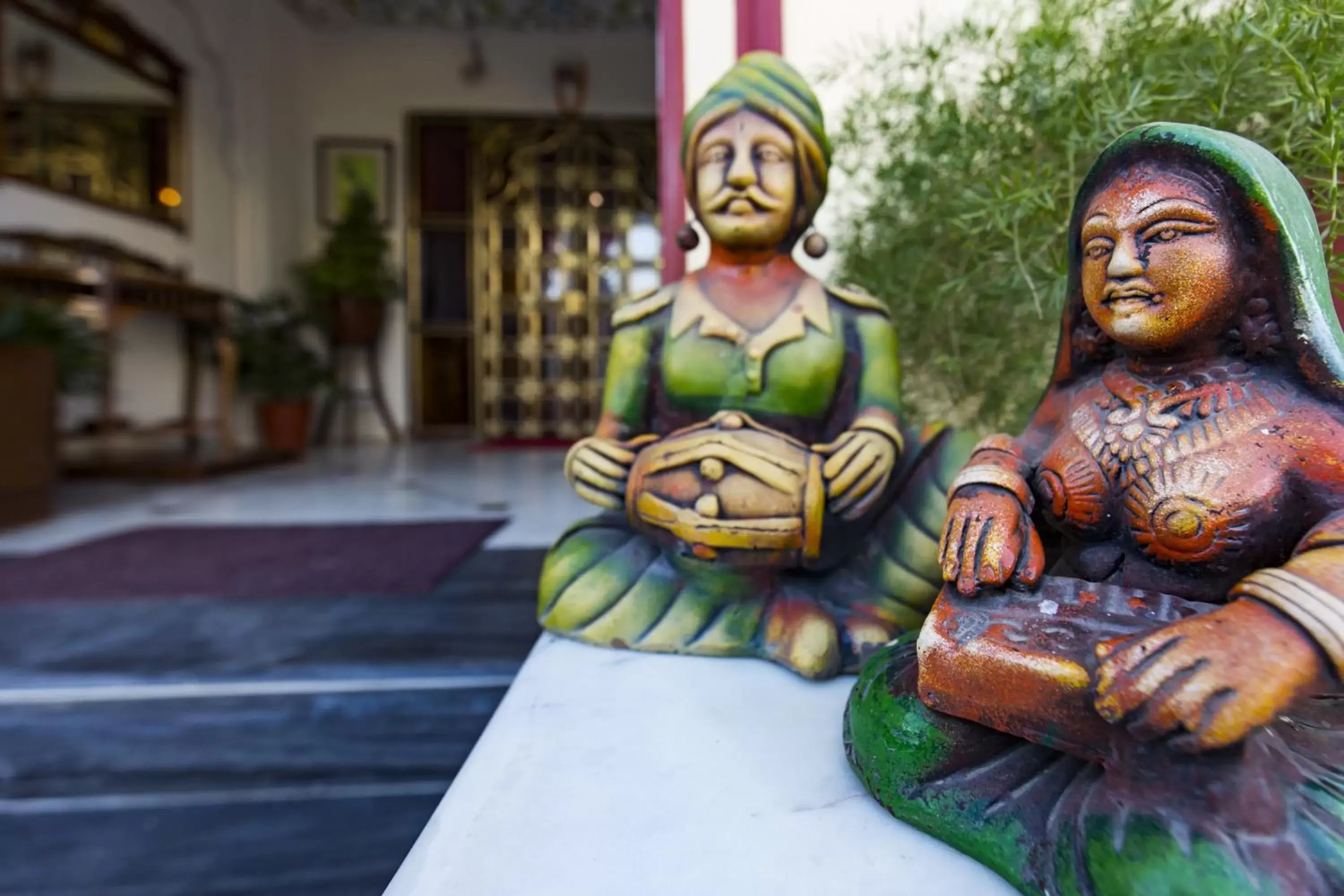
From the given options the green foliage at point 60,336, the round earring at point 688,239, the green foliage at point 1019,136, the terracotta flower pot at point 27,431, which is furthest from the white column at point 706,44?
the green foliage at point 60,336

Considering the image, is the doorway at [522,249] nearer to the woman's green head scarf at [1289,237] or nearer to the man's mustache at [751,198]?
the man's mustache at [751,198]

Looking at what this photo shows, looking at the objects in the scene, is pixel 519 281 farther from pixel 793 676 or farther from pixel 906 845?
pixel 906 845

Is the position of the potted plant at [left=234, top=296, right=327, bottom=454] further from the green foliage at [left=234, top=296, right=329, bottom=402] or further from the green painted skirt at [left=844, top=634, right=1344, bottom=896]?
the green painted skirt at [left=844, top=634, right=1344, bottom=896]

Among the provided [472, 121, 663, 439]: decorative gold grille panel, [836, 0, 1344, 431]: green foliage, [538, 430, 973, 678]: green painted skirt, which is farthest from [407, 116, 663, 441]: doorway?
[538, 430, 973, 678]: green painted skirt

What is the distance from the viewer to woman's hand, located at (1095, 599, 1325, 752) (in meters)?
0.46

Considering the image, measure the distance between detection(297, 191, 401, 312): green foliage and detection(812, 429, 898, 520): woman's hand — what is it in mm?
4807

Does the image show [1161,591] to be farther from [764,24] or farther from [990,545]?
[764,24]

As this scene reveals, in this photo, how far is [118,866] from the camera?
2.63 ft

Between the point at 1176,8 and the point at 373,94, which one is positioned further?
the point at 373,94

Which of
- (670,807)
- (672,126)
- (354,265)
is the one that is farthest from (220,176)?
(670,807)

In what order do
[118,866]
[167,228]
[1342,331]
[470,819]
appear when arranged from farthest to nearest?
[167,228], [118,866], [470,819], [1342,331]

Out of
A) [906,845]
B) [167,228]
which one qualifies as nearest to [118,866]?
[906,845]

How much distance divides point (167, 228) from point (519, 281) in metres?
2.28

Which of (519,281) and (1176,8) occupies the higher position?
(519,281)
